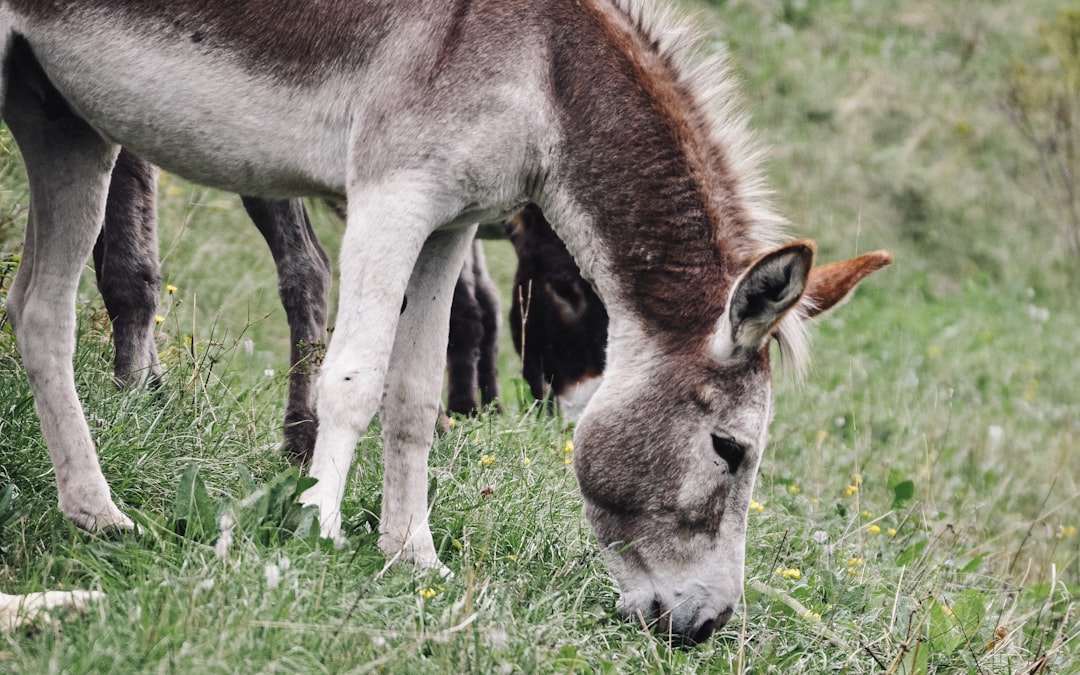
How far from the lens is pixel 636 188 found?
3387mm

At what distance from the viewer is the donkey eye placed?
3.37 metres

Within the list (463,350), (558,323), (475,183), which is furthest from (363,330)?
(558,323)

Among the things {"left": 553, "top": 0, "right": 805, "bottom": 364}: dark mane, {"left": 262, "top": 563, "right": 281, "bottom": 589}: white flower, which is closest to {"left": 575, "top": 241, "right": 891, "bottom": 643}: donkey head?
{"left": 553, "top": 0, "right": 805, "bottom": 364}: dark mane

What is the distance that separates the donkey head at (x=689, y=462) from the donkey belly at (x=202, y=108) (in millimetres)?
1098

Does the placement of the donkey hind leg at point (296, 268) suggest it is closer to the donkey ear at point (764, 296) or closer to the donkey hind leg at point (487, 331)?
the donkey hind leg at point (487, 331)

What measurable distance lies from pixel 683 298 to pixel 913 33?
13.1m

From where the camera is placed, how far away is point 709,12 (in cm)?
1409

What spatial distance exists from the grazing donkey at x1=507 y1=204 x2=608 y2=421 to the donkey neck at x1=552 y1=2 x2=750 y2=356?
2558mm

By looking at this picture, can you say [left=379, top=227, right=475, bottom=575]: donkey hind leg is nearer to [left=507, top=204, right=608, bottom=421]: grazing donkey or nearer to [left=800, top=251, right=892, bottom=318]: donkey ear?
[left=800, top=251, right=892, bottom=318]: donkey ear

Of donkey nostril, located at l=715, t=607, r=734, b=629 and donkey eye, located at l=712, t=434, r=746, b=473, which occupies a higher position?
donkey eye, located at l=712, t=434, r=746, b=473

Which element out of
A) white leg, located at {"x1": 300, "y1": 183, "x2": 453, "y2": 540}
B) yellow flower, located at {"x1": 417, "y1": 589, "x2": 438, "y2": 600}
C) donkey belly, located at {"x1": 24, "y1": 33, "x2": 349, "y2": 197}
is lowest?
yellow flower, located at {"x1": 417, "y1": 589, "x2": 438, "y2": 600}

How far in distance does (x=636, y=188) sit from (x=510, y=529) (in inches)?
46.8

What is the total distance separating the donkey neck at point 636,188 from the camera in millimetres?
3383

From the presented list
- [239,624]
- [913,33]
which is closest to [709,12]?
[913,33]
